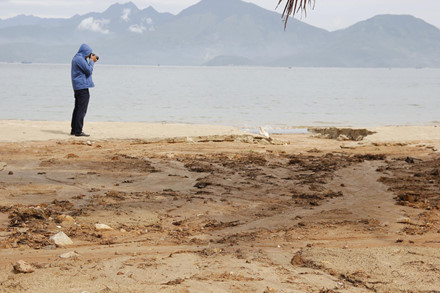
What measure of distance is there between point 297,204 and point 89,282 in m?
2.99

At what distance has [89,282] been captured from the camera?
3525 millimetres

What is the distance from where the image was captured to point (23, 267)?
367 cm

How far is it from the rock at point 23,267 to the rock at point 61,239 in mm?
613

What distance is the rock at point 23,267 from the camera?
3654 mm

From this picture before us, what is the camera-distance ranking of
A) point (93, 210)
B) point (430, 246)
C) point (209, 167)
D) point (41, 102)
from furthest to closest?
point (41, 102), point (209, 167), point (93, 210), point (430, 246)

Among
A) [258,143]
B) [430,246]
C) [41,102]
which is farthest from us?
[41,102]

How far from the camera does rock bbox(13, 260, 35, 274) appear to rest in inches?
144

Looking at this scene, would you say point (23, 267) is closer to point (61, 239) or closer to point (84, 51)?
point (61, 239)

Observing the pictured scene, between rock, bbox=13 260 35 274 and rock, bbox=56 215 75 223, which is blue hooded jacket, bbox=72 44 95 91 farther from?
rock, bbox=13 260 35 274

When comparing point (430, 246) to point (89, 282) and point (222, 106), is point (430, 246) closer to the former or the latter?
point (89, 282)

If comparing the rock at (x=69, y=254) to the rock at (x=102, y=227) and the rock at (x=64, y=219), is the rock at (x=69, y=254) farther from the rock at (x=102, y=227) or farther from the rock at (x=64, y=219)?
the rock at (x=64, y=219)

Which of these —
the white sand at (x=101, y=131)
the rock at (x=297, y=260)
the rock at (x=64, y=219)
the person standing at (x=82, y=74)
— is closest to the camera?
the rock at (x=297, y=260)

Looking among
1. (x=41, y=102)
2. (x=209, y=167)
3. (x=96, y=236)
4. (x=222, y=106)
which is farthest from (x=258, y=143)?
Answer: (x=41, y=102)

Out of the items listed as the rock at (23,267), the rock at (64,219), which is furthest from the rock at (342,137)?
the rock at (23,267)
